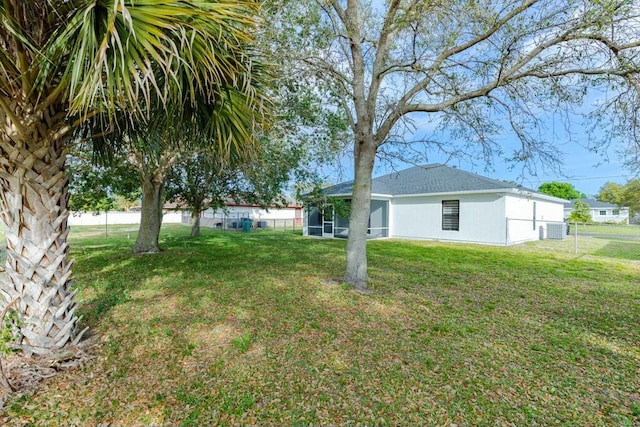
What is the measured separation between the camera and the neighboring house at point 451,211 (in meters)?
14.2

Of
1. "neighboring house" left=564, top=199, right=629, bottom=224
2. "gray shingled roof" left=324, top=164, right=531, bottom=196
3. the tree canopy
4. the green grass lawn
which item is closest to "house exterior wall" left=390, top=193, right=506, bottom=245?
"gray shingled roof" left=324, top=164, right=531, bottom=196

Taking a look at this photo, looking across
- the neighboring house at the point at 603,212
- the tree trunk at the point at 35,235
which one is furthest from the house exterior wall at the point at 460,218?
the neighboring house at the point at 603,212

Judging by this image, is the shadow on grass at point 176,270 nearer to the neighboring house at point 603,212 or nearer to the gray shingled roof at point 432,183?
the gray shingled roof at point 432,183

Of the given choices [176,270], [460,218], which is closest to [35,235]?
[176,270]

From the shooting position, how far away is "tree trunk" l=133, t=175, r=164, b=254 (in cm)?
1017

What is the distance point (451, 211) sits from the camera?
51.7 feet

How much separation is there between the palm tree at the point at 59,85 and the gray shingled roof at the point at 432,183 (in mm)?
11278

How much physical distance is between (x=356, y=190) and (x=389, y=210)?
489 inches

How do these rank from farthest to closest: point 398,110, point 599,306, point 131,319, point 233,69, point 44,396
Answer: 1. point 398,110
2. point 599,306
3. point 131,319
4. point 233,69
5. point 44,396

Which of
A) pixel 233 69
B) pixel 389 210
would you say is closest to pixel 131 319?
pixel 233 69

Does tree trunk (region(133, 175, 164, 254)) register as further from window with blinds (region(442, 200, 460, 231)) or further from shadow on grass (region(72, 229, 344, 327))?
window with blinds (region(442, 200, 460, 231))

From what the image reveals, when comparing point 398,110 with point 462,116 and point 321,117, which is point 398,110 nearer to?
point 462,116

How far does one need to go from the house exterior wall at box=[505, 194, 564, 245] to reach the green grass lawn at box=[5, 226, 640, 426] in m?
7.50

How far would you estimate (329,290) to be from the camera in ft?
19.4
